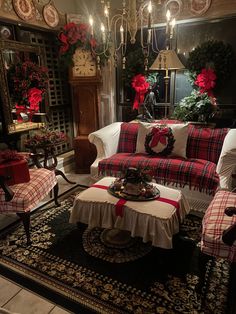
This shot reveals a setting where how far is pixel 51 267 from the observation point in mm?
1897

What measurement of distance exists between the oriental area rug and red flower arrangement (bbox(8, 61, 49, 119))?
1.69 m

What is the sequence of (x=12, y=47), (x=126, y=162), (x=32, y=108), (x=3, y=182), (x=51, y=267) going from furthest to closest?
(x=32, y=108) < (x=12, y=47) < (x=126, y=162) < (x=3, y=182) < (x=51, y=267)

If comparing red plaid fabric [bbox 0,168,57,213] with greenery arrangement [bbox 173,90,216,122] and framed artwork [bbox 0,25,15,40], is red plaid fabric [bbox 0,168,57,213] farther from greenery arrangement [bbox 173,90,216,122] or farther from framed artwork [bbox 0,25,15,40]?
greenery arrangement [bbox 173,90,216,122]

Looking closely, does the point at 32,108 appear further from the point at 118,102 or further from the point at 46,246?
the point at 46,246

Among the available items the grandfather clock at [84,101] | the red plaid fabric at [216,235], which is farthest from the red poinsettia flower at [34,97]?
the red plaid fabric at [216,235]

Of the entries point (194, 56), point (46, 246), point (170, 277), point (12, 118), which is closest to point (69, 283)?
point (46, 246)

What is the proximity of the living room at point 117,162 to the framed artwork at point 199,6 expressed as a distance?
0.04 feet

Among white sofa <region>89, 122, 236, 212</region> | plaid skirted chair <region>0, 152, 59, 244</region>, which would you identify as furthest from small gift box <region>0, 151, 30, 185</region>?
white sofa <region>89, 122, 236, 212</region>

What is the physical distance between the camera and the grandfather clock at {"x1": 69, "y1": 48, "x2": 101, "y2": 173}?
3.54 m

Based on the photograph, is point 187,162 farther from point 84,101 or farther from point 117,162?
point 84,101

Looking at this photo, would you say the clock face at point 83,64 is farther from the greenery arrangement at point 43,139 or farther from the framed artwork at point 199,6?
the framed artwork at point 199,6

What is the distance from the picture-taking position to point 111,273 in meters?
1.82

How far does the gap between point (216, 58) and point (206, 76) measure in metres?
0.32

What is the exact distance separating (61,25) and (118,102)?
1.43 metres
